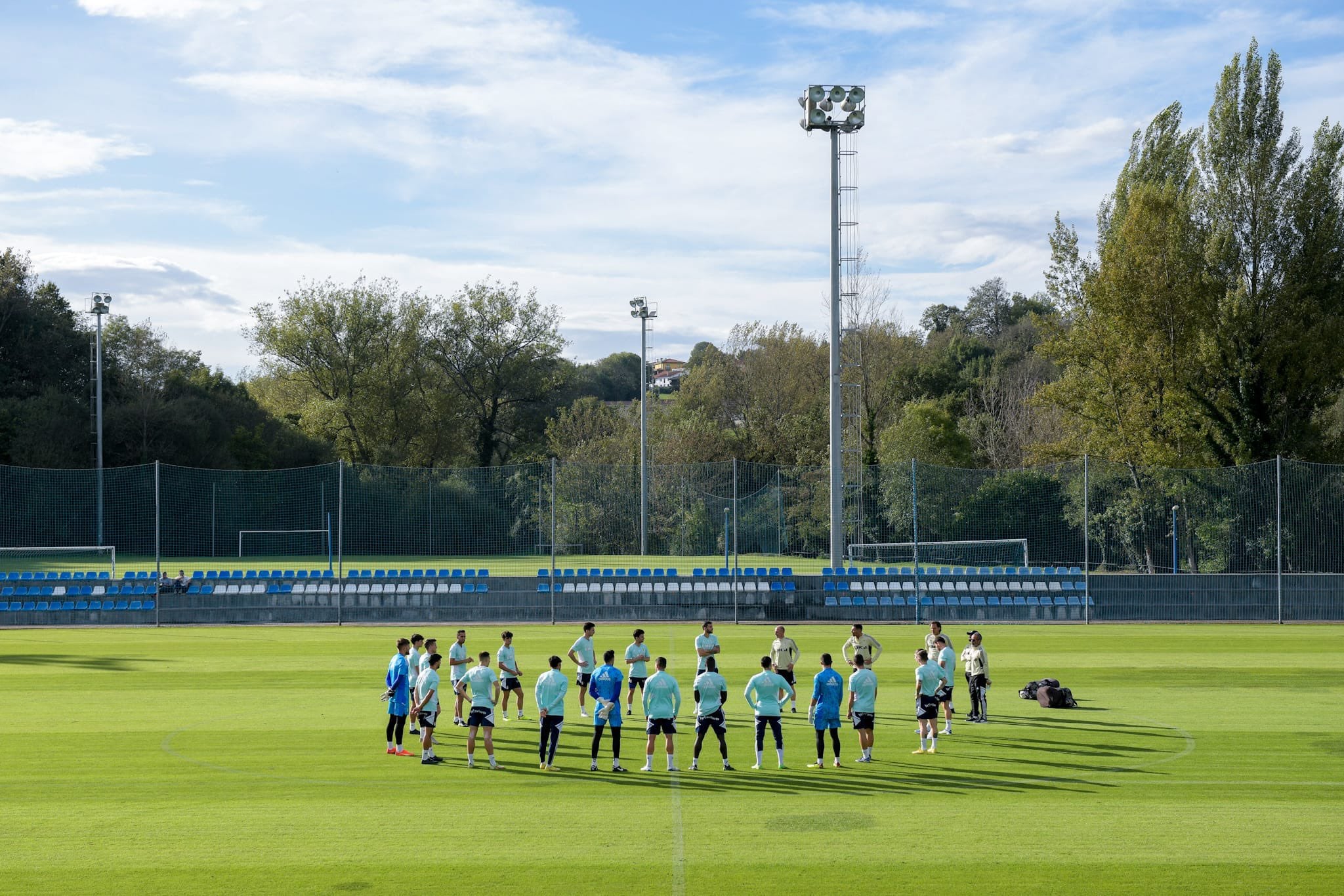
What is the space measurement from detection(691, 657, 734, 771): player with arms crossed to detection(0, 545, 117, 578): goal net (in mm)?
29785

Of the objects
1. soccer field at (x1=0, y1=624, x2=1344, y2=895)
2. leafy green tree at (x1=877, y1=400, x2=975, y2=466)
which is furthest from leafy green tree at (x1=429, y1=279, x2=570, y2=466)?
soccer field at (x1=0, y1=624, x2=1344, y2=895)

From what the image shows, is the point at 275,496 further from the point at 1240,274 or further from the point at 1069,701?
the point at 1240,274

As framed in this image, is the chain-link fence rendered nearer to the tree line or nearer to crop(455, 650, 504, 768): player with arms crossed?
the tree line

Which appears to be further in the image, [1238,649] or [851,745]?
[1238,649]

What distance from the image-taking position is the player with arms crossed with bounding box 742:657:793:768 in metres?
14.5

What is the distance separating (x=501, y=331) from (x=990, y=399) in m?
31.4

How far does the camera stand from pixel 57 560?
44.0m

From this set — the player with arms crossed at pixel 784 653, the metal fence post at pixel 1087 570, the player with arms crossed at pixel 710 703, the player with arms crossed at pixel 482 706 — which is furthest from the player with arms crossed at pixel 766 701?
the metal fence post at pixel 1087 570

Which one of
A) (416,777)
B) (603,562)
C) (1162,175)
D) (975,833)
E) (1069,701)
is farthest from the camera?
(1162,175)

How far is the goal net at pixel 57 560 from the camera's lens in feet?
128

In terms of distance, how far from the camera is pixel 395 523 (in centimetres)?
3862

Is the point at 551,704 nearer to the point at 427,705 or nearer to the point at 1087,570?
the point at 427,705

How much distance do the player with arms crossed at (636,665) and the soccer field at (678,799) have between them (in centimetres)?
90

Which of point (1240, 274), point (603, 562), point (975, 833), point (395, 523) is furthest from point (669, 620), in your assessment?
point (1240, 274)
